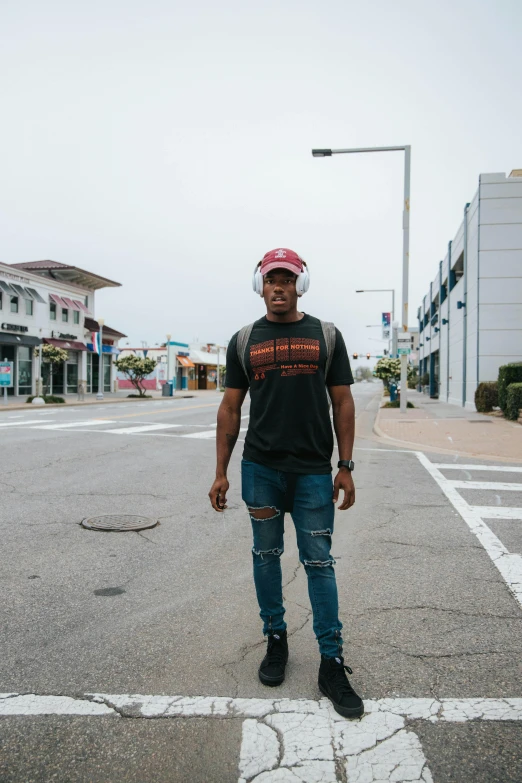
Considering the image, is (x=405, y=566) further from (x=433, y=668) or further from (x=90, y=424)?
(x=90, y=424)

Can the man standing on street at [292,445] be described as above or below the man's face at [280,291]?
below

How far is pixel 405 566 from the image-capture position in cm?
513

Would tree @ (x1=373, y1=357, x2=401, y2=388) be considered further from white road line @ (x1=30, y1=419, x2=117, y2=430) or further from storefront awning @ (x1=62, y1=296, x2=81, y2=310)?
storefront awning @ (x1=62, y1=296, x2=81, y2=310)

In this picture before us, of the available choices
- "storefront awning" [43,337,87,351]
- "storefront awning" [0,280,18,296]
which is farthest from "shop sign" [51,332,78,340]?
"storefront awning" [0,280,18,296]

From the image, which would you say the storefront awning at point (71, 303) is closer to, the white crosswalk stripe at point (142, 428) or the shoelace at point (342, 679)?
the white crosswalk stripe at point (142, 428)

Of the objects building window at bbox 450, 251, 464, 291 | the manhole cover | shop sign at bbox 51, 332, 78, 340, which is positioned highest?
building window at bbox 450, 251, 464, 291

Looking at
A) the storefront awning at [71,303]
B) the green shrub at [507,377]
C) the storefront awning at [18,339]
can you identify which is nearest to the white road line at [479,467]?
the green shrub at [507,377]

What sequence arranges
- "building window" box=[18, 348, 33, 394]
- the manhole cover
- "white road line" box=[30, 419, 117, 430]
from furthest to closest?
"building window" box=[18, 348, 33, 394] < "white road line" box=[30, 419, 117, 430] < the manhole cover

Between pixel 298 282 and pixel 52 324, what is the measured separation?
4088cm

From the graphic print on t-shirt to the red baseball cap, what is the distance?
14.2 inches

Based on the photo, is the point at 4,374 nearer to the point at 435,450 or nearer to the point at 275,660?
the point at 435,450

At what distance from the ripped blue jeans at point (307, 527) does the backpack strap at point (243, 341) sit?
0.51 metres

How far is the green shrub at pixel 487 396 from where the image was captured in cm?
2353

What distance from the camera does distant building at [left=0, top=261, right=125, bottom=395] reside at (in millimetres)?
37375
